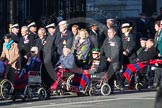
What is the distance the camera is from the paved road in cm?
1153

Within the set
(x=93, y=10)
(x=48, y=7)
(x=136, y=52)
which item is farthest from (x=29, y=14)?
(x=136, y=52)

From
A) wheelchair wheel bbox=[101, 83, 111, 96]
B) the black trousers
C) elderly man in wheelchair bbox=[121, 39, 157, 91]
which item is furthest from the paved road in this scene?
elderly man in wheelchair bbox=[121, 39, 157, 91]

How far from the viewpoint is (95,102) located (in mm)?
12297

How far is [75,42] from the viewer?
48.2 feet

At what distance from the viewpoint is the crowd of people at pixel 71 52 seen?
13669 millimetres

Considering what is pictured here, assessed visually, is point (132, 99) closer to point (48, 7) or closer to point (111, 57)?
point (111, 57)

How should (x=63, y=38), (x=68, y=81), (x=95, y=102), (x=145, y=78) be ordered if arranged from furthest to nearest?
1. (x=145, y=78)
2. (x=63, y=38)
3. (x=68, y=81)
4. (x=95, y=102)

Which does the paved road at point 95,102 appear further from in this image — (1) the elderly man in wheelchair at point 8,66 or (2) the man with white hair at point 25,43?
(2) the man with white hair at point 25,43

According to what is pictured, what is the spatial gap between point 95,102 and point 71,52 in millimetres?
2294

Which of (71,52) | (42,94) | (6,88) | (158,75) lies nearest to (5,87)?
(6,88)

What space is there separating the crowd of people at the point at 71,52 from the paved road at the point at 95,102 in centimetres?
62

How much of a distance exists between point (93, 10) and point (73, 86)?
41.4ft

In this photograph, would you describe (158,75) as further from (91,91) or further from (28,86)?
(28,86)

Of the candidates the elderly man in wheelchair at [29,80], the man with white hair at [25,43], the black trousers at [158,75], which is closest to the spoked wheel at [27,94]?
the elderly man in wheelchair at [29,80]
